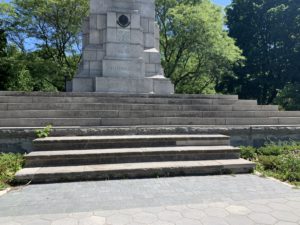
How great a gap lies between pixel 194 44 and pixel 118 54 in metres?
10.4

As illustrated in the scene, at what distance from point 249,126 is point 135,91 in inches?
203

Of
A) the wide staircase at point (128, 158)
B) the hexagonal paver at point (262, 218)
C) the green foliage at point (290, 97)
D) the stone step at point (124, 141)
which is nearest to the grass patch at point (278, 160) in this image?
the wide staircase at point (128, 158)

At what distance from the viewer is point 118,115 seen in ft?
28.4

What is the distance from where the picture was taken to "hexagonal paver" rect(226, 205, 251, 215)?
406cm

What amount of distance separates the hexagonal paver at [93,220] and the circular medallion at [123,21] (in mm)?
10172

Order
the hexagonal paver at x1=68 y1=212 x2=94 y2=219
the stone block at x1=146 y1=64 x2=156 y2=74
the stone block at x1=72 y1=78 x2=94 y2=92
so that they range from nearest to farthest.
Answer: the hexagonal paver at x1=68 y1=212 x2=94 y2=219 → the stone block at x1=72 y1=78 x2=94 y2=92 → the stone block at x1=146 y1=64 x2=156 y2=74

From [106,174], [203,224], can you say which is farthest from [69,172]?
[203,224]

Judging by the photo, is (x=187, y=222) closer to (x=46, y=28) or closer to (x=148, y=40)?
(x=148, y=40)

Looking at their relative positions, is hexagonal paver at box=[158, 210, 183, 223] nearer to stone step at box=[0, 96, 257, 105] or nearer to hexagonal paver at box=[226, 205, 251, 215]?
hexagonal paver at box=[226, 205, 251, 215]

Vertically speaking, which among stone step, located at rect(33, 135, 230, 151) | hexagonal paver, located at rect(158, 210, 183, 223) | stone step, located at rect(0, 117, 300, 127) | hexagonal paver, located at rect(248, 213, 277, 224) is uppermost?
stone step, located at rect(0, 117, 300, 127)

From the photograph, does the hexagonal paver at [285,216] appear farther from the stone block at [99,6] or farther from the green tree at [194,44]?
the green tree at [194,44]

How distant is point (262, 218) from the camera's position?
12.6ft

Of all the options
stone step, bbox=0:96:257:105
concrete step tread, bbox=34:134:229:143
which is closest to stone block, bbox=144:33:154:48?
stone step, bbox=0:96:257:105

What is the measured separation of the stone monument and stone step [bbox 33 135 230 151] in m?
5.02
